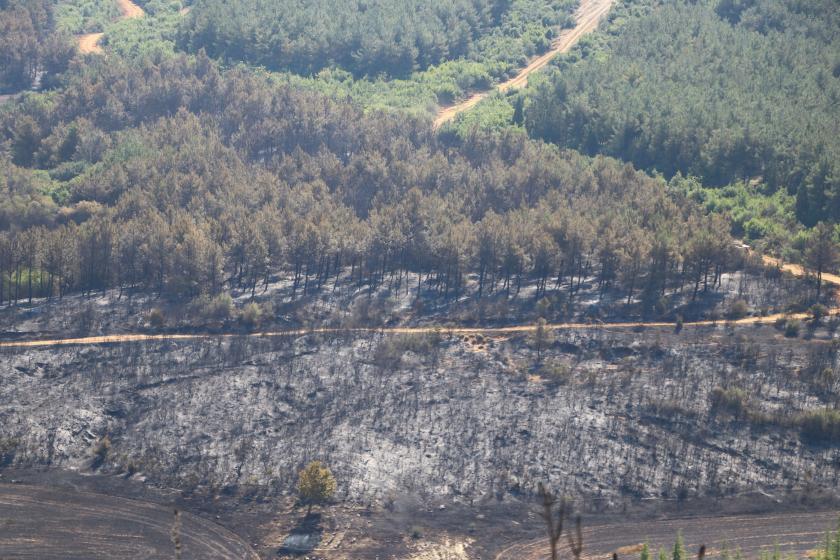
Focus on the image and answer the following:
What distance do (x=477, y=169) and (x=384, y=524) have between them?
73.6m

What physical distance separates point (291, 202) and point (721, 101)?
210 feet

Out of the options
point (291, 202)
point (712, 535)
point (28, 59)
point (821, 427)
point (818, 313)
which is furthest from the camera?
point (28, 59)

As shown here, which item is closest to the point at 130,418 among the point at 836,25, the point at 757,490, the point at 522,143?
the point at 757,490

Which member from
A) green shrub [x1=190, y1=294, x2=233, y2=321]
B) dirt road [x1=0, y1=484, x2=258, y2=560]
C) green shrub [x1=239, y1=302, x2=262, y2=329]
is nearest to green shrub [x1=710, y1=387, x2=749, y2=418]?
dirt road [x1=0, y1=484, x2=258, y2=560]

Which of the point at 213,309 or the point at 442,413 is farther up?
the point at 213,309

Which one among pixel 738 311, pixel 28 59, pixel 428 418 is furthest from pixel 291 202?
pixel 28 59

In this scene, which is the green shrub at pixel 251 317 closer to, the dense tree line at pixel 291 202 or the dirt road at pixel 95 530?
the dense tree line at pixel 291 202

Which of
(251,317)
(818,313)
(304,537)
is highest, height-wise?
(818,313)

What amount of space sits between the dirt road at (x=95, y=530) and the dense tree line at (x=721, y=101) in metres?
86.7

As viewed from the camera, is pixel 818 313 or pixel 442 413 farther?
pixel 818 313

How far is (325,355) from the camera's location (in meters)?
114

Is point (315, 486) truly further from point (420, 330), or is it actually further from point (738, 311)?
point (738, 311)

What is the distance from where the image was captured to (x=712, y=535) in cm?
8756

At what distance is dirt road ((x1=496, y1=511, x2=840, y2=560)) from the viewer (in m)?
84.9
